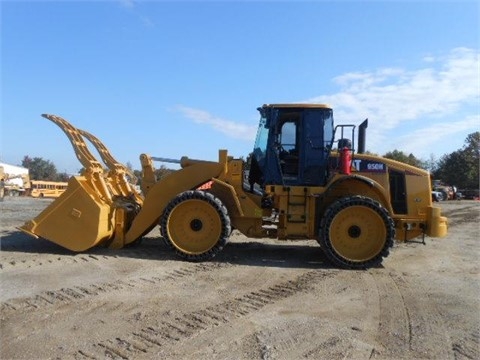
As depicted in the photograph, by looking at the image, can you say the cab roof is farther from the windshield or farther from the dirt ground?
the dirt ground

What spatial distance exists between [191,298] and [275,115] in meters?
4.00

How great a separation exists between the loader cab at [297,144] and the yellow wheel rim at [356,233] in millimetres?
781

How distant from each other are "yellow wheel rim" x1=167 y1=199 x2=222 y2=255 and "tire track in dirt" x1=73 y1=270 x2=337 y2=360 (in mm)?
2094

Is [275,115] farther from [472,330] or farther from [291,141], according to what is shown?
[472,330]

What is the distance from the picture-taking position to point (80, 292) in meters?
5.72

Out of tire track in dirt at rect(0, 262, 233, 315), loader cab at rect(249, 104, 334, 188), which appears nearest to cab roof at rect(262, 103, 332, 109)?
loader cab at rect(249, 104, 334, 188)

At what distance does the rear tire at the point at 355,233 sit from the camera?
7793 millimetres

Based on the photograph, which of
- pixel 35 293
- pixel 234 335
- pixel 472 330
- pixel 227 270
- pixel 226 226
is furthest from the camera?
pixel 226 226

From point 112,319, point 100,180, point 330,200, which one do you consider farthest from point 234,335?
point 100,180

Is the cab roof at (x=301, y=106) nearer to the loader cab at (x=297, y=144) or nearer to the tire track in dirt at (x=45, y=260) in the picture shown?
the loader cab at (x=297, y=144)

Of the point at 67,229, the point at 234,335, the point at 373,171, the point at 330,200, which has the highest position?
the point at 373,171

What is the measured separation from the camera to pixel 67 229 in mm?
8125

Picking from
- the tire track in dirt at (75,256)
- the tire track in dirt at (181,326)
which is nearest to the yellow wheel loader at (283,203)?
the tire track in dirt at (75,256)

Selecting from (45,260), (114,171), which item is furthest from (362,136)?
(45,260)
